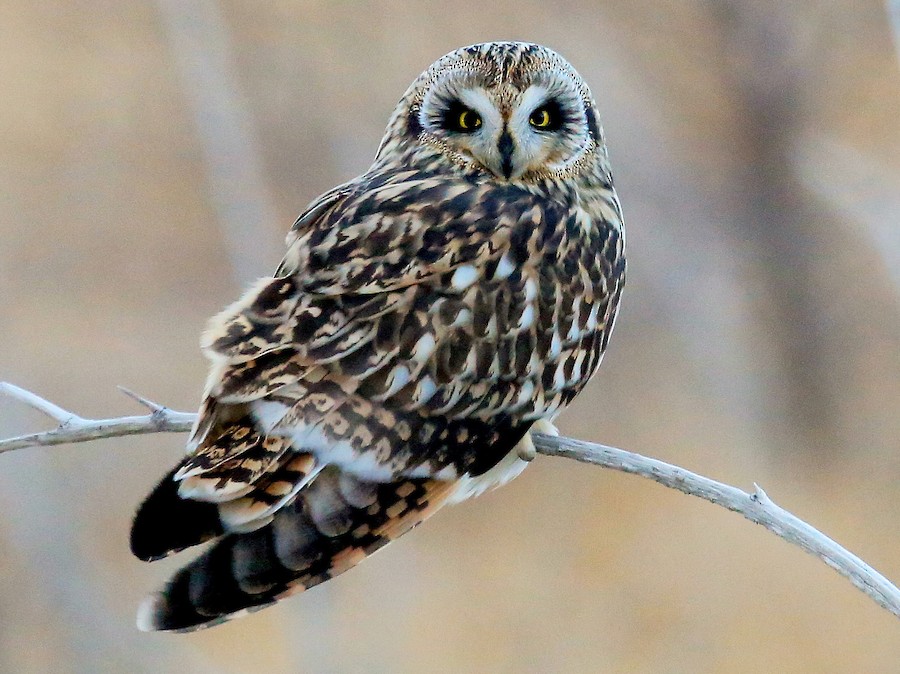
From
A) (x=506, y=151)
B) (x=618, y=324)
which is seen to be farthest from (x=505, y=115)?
(x=618, y=324)

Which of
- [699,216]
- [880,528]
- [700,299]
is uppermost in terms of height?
[699,216]

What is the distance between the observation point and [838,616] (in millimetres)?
6039

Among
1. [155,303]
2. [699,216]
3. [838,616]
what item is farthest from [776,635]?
[155,303]

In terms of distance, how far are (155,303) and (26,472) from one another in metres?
2.67

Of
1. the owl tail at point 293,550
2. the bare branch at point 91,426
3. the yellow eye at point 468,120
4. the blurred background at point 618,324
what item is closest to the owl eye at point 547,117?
the yellow eye at point 468,120

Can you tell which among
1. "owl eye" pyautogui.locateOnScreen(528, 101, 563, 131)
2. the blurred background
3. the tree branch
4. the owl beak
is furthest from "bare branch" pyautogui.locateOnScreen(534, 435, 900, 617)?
the blurred background

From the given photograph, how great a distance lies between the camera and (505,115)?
2.09 meters

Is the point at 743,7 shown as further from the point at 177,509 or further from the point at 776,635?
the point at 177,509

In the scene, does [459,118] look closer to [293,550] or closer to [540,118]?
[540,118]

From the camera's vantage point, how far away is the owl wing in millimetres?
1754

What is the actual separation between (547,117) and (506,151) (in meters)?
0.15

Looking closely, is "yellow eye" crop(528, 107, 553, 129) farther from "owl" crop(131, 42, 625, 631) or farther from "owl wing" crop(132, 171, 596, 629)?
"owl wing" crop(132, 171, 596, 629)

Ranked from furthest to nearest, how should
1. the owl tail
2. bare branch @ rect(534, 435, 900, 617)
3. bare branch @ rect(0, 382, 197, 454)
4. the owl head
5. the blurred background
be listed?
the blurred background, the owl head, bare branch @ rect(0, 382, 197, 454), the owl tail, bare branch @ rect(534, 435, 900, 617)

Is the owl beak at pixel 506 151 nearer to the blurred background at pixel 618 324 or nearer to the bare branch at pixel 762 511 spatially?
the bare branch at pixel 762 511
